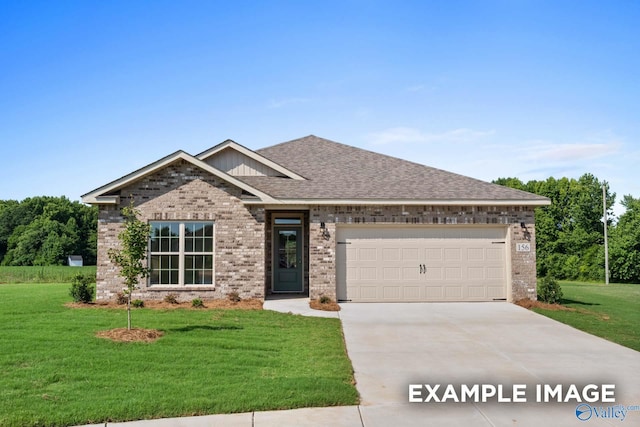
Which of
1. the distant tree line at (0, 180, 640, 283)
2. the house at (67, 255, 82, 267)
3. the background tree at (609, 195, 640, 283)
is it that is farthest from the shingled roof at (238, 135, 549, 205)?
the house at (67, 255, 82, 267)

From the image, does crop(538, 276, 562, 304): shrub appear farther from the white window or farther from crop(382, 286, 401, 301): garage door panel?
the white window

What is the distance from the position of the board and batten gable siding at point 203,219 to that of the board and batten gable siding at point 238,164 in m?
2.34

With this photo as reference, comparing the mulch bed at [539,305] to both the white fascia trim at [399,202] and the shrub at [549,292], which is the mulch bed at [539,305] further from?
the white fascia trim at [399,202]

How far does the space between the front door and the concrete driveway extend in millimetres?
3960

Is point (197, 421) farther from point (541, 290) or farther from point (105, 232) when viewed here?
point (541, 290)

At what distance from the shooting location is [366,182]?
16.7 m

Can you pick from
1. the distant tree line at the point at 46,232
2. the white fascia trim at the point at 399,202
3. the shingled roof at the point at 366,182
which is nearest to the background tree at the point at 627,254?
the shingled roof at the point at 366,182

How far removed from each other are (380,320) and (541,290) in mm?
6197

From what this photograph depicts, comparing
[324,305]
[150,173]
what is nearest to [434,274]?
[324,305]

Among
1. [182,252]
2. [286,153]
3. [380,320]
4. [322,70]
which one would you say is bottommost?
[380,320]

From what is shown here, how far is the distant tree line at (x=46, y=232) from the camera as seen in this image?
189ft

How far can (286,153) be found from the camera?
20078 mm

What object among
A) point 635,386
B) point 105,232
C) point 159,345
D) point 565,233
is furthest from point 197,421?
point 565,233

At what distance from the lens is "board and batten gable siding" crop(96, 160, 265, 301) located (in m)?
15.1
